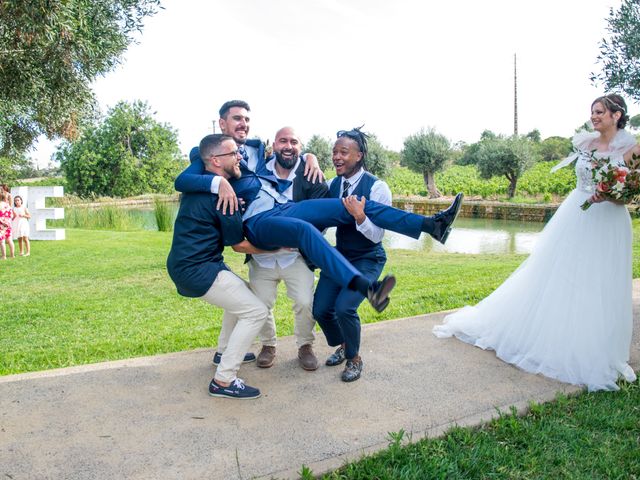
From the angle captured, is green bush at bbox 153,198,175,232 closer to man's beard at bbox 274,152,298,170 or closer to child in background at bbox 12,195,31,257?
child in background at bbox 12,195,31,257

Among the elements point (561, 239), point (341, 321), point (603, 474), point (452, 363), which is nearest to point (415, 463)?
point (603, 474)

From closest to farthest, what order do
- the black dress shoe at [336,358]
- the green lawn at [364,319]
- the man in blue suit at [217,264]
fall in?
the green lawn at [364,319], the man in blue suit at [217,264], the black dress shoe at [336,358]

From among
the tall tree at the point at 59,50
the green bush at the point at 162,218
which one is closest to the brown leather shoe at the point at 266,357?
the tall tree at the point at 59,50

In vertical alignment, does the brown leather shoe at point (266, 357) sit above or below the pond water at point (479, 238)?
above

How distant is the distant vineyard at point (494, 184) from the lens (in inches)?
1375

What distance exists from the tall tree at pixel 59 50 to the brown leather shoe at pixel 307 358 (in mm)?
4153

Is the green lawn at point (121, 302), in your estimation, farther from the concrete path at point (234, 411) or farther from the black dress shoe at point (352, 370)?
the black dress shoe at point (352, 370)

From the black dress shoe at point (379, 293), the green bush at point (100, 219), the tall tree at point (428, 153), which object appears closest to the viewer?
the black dress shoe at point (379, 293)

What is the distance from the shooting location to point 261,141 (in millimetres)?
4930

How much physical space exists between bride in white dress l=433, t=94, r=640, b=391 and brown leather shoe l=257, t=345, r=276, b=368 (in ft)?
6.75

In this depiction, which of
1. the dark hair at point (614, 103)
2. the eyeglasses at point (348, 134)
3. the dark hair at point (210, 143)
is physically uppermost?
the dark hair at point (614, 103)

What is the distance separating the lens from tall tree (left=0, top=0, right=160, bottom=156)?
578 cm

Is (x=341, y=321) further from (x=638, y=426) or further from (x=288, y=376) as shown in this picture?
(x=638, y=426)

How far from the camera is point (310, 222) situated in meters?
4.50
